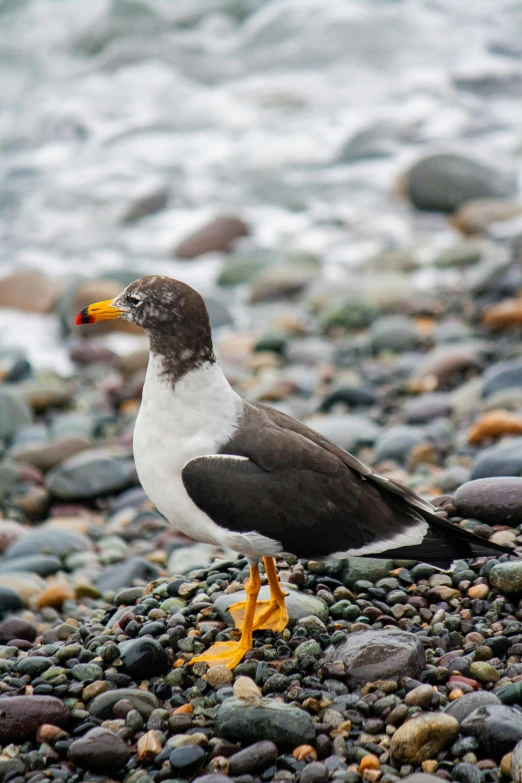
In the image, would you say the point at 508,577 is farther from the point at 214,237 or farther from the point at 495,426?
the point at 214,237

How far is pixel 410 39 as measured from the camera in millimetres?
21641

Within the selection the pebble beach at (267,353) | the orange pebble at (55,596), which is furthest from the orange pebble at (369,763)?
the orange pebble at (55,596)

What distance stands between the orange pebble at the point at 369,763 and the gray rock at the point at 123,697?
890mm

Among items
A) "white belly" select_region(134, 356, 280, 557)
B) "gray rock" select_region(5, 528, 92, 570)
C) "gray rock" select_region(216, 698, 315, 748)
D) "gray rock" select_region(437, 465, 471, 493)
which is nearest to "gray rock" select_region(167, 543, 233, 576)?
"gray rock" select_region(5, 528, 92, 570)

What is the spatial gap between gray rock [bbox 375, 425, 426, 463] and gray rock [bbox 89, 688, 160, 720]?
3962 mm

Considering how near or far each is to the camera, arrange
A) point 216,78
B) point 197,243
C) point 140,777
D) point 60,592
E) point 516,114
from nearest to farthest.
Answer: point 140,777 → point 60,592 → point 197,243 → point 516,114 → point 216,78

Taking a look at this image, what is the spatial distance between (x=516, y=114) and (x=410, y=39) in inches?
191

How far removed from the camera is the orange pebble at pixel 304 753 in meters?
3.49

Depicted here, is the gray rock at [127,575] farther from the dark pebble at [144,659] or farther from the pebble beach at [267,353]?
the dark pebble at [144,659]

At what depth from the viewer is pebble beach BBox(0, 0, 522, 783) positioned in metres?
3.70

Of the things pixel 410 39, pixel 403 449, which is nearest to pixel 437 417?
pixel 403 449

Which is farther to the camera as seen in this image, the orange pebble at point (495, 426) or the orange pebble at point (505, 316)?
the orange pebble at point (505, 316)

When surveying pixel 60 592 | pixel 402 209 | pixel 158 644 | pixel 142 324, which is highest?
pixel 142 324

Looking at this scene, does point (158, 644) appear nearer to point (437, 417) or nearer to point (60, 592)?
point (60, 592)
